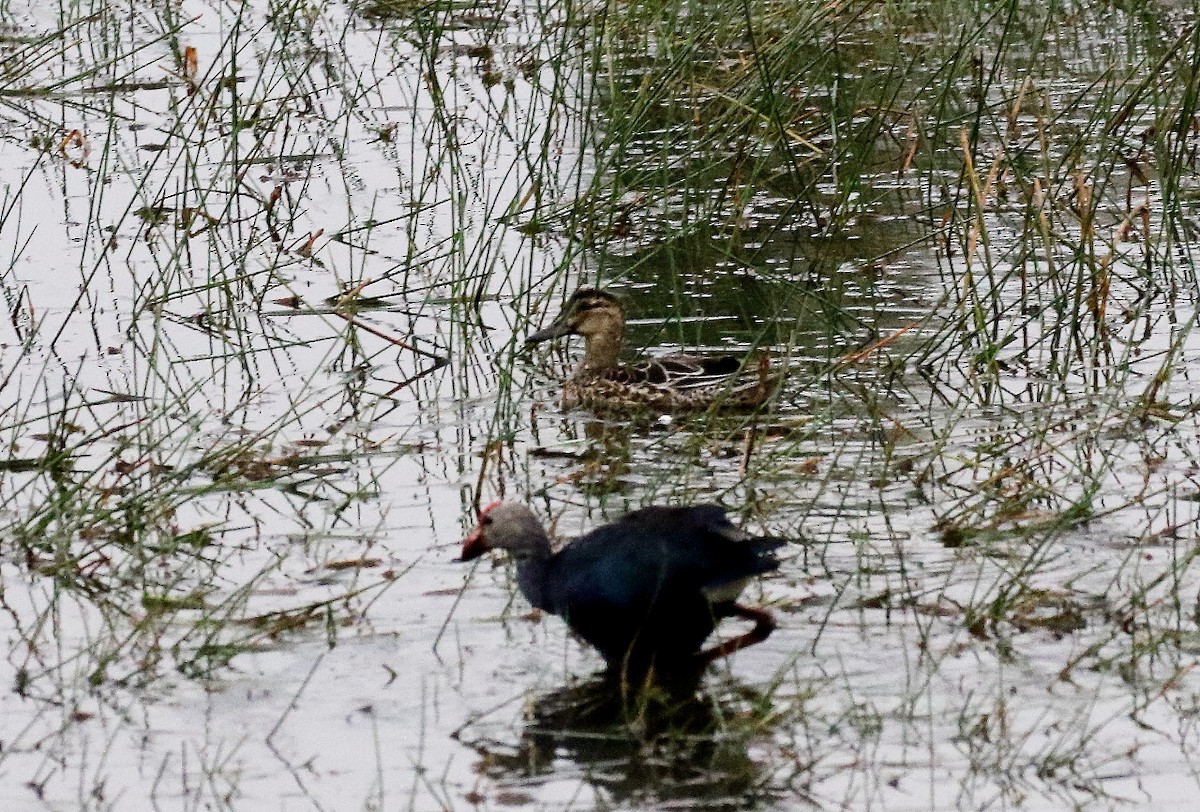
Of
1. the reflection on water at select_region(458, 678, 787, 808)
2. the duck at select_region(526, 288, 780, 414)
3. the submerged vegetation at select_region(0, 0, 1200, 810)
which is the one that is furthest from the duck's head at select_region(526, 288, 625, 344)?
the reflection on water at select_region(458, 678, 787, 808)

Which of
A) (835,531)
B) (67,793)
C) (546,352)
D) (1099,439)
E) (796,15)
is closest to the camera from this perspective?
(67,793)

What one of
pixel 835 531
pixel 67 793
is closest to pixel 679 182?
pixel 835 531

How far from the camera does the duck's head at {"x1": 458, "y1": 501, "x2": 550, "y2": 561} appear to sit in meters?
5.57

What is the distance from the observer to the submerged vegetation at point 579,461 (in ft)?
15.9

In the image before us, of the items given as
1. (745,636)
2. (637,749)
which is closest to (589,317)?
(745,636)

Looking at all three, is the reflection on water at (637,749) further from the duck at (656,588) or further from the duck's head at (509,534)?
the duck's head at (509,534)

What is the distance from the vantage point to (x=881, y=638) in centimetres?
543

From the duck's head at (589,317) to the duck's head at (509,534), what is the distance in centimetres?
266

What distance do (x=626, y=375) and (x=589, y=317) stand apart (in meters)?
0.40

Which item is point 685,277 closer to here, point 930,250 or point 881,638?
point 930,250

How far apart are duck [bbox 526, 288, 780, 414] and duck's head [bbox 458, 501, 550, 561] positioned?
1.78 m

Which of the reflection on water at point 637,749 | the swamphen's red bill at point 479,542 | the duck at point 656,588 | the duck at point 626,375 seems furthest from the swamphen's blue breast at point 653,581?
the duck at point 626,375

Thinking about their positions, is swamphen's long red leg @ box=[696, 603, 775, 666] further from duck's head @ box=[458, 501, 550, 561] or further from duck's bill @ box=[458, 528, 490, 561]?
duck's bill @ box=[458, 528, 490, 561]

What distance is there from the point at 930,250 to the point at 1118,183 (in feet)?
4.05
